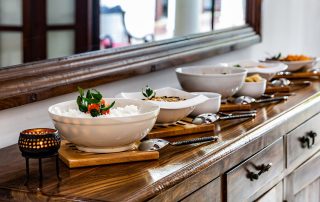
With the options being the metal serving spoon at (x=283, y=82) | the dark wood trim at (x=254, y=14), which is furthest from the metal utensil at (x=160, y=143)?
the dark wood trim at (x=254, y=14)

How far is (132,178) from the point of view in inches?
44.2

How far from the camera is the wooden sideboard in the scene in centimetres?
108

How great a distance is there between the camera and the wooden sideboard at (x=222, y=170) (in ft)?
3.53

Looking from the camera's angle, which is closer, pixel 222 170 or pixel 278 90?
pixel 222 170

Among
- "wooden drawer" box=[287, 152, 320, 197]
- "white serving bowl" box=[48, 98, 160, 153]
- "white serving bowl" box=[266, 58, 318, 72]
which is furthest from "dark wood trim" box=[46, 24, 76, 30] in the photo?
"white serving bowl" box=[266, 58, 318, 72]

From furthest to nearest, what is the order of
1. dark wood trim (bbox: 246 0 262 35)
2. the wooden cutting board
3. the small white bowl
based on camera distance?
dark wood trim (bbox: 246 0 262 35)
the wooden cutting board
the small white bowl

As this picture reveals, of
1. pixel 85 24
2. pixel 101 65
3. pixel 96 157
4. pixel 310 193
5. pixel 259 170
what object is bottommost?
pixel 310 193

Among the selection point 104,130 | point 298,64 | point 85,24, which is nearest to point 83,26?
point 85,24

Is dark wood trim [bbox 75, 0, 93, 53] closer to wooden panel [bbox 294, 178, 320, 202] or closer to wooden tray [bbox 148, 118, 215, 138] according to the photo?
wooden tray [bbox 148, 118, 215, 138]

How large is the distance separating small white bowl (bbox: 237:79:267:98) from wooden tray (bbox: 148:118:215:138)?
14.6 inches

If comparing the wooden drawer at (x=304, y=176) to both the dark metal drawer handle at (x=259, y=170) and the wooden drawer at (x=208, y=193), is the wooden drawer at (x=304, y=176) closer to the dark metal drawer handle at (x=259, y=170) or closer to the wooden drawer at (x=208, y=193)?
the dark metal drawer handle at (x=259, y=170)

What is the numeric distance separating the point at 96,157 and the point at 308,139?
33.2 inches

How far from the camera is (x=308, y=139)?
1.86 m

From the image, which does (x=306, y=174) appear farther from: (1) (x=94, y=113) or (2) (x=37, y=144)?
(2) (x=37, y=144)
